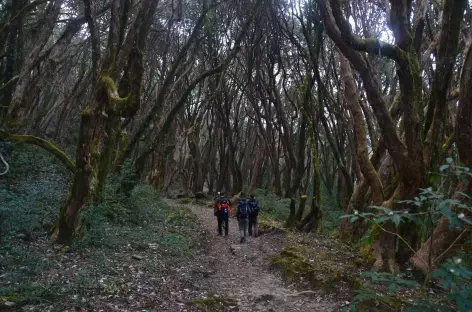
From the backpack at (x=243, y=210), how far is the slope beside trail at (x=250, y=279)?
0.79 meters

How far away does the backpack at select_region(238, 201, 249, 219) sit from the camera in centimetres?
1232

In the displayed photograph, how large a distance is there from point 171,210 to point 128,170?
3.77m

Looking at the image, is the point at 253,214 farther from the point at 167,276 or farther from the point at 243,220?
the point at 167,276

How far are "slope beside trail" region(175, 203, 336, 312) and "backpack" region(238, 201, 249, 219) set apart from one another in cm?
79

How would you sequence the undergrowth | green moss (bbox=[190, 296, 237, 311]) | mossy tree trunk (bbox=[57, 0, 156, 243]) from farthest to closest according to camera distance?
mossy tree trunk (bbox=[57, 0, 156, 243]), green moss (bbox=[190, 296, 237, 311]), the undergrowth

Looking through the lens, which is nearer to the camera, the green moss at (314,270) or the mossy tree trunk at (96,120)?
the green moss at (314,270)

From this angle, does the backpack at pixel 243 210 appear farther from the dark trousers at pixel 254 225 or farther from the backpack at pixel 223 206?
the dark trousers at pixel 254 225

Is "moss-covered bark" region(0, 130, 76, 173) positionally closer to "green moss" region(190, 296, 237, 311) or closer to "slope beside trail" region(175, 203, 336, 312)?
"slope beside trail" region(175, 203, 336, 312)

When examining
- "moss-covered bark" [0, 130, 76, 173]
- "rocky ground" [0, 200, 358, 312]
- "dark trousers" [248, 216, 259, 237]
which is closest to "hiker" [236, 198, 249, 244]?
"dark trousers" [248, 216, 259, 237]

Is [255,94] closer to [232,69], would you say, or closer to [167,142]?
[232,69]

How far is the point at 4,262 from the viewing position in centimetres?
603

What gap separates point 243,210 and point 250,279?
4.17m

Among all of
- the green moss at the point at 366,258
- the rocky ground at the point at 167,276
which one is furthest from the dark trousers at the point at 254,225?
the green moss at the point at 366,258

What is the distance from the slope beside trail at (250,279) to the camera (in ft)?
22.3
